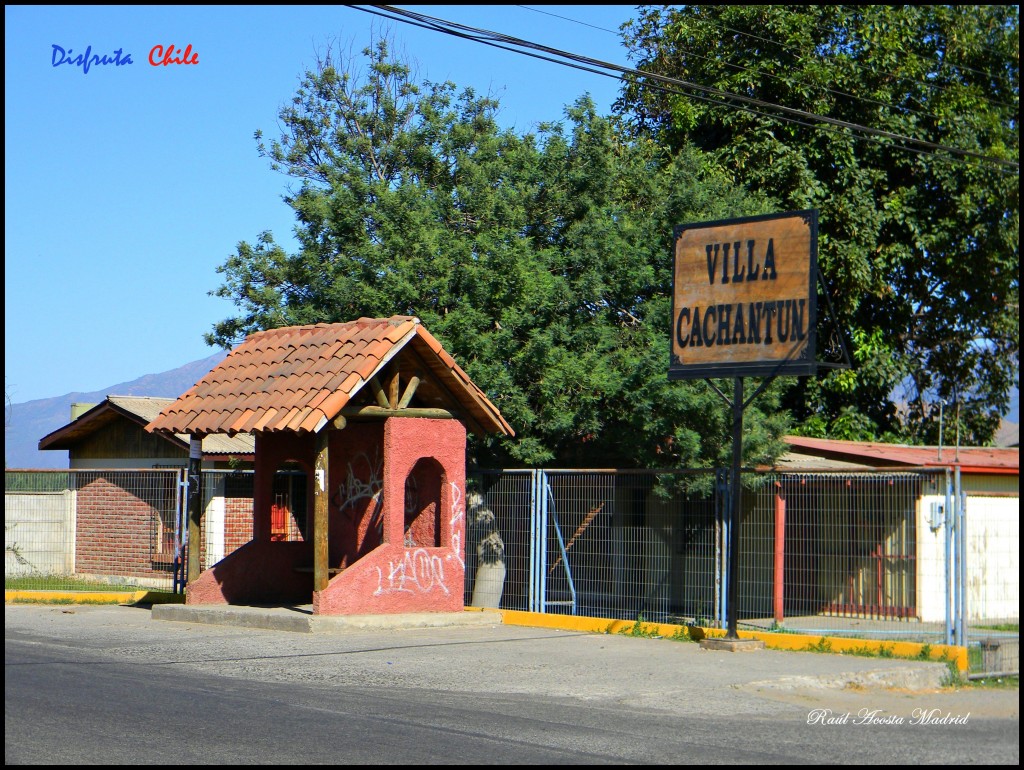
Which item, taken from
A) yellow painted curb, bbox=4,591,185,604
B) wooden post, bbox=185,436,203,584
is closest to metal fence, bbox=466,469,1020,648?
wooden post, bbox=185,436,203,584

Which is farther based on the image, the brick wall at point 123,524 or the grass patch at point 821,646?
the brick wall at point 123,524

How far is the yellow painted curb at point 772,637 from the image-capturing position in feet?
42.1

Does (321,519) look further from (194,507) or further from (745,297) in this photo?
(745,297)

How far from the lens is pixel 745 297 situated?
14.2 metres

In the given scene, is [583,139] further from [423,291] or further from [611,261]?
[423,291]

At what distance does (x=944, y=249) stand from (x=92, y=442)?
1961 cm

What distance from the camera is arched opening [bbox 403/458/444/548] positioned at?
17.6 m

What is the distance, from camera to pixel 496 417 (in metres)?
16.8

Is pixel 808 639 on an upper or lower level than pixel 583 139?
lower

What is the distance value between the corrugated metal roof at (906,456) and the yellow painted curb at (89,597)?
36.7 feet

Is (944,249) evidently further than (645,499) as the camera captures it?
Yes

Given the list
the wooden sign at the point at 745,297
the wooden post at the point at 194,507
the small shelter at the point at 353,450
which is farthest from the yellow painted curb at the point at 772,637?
the wooden post at the point at 194,507

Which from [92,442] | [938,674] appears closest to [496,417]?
[938,674]

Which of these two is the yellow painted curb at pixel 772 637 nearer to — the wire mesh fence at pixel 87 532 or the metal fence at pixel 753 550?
the metal fence at pixel 753 550
